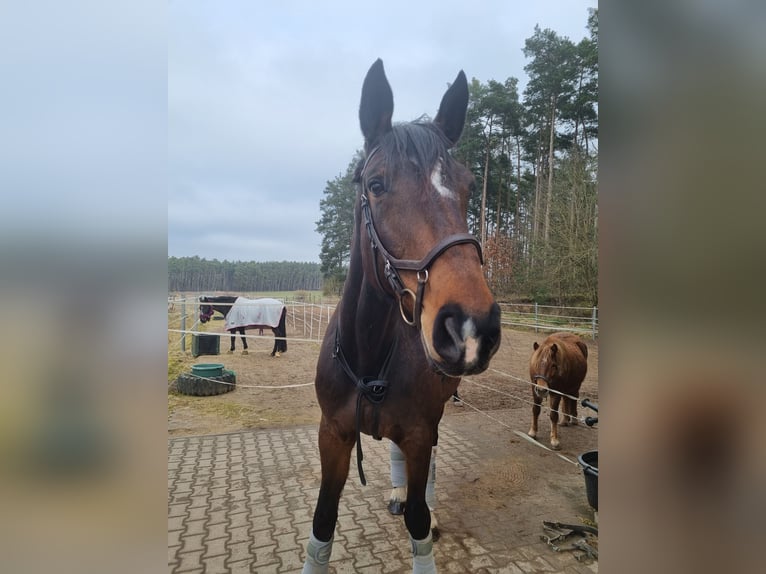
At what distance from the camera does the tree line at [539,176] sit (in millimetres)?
11258

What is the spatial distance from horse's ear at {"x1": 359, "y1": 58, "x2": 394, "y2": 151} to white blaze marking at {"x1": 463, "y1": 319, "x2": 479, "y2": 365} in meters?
1.13

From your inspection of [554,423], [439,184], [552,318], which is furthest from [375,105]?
[552,318]

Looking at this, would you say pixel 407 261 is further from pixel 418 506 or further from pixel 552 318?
pixel 552 318

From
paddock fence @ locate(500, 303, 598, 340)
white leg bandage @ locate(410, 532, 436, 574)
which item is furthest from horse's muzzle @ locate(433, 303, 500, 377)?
paddock fence @ locate(500, 303, 598, 340)

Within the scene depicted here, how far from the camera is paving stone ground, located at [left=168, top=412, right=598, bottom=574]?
285 centimetres

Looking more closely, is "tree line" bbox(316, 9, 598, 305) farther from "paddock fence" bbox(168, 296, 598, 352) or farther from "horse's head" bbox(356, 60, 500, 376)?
"horse's head" bbox(356, 60, 500, 376)

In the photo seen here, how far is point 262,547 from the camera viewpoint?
2994 millimetres

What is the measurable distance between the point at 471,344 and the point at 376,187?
840 mm

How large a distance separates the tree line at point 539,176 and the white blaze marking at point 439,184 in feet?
29.8

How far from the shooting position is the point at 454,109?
1965 mm

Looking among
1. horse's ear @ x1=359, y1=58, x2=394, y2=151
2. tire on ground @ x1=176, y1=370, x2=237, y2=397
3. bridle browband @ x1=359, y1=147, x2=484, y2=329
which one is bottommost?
tire on ground @ x1=176, y1=370, x2=237, y2=397

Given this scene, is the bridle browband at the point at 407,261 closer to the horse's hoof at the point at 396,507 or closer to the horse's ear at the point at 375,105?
the horse's ear at the point at 375,105
